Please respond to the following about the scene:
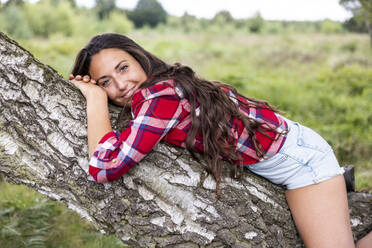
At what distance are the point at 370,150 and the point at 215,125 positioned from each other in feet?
11.2

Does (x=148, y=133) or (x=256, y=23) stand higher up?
(x=256, y=23)

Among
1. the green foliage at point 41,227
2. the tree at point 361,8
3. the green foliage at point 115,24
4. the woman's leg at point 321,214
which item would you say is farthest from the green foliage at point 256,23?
the woman's leg at point 321,214

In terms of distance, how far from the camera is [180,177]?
4.83 feet

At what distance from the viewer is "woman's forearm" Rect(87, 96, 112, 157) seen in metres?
1.42

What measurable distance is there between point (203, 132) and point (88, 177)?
0.54 metres

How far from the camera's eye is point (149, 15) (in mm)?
39688

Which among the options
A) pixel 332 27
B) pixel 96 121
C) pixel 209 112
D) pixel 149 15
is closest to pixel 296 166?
pixel 209 112

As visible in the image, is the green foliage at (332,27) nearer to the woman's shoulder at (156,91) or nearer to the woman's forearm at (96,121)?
the woman's shoulder at (156,91)

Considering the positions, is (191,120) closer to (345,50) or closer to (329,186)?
(329,186)

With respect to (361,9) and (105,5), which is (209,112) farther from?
(105,5)

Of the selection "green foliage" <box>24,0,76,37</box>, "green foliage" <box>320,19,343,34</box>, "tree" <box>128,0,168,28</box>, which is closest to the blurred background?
"green foliage" <box>24,0,76,37</box>

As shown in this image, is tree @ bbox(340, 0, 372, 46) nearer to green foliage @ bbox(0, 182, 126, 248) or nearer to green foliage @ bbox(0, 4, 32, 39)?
green foliage @ bbox(0, 182, 126, 248)

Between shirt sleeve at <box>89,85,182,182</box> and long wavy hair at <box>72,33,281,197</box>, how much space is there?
116 millimetres

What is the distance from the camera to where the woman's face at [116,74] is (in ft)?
5.81
